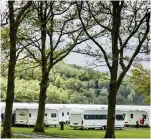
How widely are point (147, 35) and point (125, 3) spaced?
2186mm

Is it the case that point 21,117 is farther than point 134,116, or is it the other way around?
point 134,116

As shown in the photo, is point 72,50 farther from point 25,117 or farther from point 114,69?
point 25,117

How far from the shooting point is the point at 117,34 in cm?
2228

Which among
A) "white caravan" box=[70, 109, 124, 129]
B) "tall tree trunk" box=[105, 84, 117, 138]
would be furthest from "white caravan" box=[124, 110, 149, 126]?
"tall tree trunk" box=[105, 84, 117, 138]

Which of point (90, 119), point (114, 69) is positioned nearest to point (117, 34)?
point (114, 69)

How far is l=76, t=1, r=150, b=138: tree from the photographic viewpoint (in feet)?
73.8

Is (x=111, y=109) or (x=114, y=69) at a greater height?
(x=114, y=69)

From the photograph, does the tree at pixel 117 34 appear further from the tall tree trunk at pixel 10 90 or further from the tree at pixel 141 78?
the tree at pixel 141 78

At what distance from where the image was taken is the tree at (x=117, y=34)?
22.5 meters

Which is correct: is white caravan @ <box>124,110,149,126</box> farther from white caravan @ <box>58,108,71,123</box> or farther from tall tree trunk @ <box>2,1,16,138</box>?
tall tree trunk @ <box>2,1,16,138</box>

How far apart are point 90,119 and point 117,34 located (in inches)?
901

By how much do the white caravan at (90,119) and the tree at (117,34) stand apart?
19.0 meters

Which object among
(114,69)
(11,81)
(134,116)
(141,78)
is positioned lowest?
(11,81)

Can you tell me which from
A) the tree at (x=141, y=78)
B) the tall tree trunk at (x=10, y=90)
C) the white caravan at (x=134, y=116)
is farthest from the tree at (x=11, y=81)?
the white caravan at (x=134, y=116)
